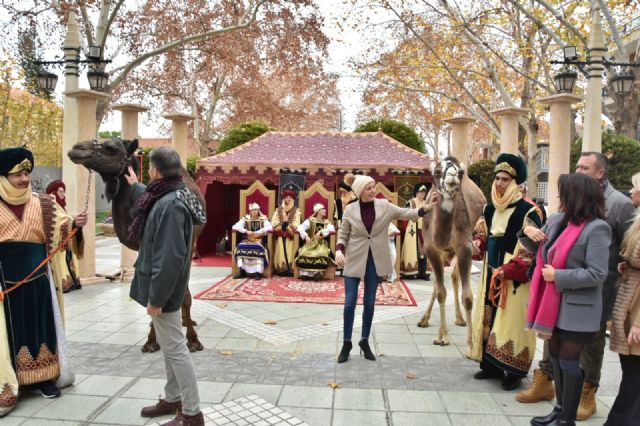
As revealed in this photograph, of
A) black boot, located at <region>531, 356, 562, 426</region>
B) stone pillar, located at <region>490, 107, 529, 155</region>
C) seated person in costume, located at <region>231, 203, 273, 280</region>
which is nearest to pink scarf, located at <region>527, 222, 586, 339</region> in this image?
black boot, located at <region>531, 356, 562, 426</region>

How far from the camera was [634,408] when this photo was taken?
122 inches

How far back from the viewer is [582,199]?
120 inches

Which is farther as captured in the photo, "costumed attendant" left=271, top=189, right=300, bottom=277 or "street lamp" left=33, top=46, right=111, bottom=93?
"costumed attendant" left=271, top=189, right=300, bottom=277

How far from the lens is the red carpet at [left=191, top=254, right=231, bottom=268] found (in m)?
11.3

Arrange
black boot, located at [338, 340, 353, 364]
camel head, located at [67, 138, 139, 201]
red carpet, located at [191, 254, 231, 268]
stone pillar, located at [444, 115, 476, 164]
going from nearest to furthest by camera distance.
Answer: camel head, located at [67, 138, 139, 201], black boot, located at [338, 340, 353, 364], stone pillar, located at [444, 115, 476, 164], red carpet, located at [191, 254, 231, 268]

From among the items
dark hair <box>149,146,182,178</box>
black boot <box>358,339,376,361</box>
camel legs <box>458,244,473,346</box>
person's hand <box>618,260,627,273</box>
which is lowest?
black boot <box>358,339,376,361</box>

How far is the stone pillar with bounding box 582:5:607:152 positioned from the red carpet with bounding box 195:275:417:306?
396 centimetres

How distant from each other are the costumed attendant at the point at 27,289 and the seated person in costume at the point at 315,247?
5.83m

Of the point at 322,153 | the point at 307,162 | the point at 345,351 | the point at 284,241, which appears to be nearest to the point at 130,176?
the point at 345,351

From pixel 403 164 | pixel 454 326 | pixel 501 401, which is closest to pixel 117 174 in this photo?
pixel 501 401

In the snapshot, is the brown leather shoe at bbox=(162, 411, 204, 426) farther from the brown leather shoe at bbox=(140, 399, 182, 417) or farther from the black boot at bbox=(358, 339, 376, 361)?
the black boot at bbox=(358, 339, 376, 361)

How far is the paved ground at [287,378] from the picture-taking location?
11.8ft

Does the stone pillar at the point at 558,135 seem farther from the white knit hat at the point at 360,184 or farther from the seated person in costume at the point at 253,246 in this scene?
the seated person in costume at the point at 253,246

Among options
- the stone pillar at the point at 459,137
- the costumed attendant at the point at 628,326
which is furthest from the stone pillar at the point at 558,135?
the costumed attendant at the point at 628,326
